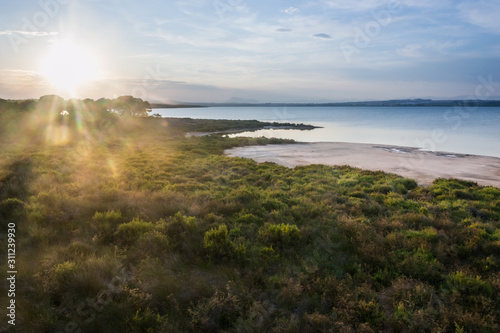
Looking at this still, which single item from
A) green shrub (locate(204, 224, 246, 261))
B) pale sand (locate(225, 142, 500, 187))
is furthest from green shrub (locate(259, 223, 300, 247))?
pale sand (locate(225, 142, 500, 187))

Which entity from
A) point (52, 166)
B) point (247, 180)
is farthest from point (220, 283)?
point (52, 166)

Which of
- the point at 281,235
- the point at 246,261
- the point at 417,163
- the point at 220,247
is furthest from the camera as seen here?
the point at 417,163

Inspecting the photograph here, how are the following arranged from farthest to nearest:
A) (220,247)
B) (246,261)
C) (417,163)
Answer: (417,163) < (220,247) < (246,261)

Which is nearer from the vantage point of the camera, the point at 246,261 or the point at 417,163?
the point at 246,261

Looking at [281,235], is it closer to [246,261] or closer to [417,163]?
[246,261]

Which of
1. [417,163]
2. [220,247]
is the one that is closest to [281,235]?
[220,247]

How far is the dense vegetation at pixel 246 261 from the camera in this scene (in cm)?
478

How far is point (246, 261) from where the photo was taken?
6582 millimetres

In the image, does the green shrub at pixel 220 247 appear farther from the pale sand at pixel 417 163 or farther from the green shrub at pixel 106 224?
the pale sand at pixel 417 163

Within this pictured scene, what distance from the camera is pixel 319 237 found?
7.82 metres

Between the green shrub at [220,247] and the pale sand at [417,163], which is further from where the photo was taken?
the pale sand at [417,163]

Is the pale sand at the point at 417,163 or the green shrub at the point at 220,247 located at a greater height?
the pale sand at the point at 417,163

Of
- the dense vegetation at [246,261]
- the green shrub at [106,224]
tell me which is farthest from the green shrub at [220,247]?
the green shrub at [106,224]

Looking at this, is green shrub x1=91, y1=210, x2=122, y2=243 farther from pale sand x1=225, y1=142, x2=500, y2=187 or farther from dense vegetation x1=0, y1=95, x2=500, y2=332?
pale sand x1=225, y1=142, x2=500, y2=187
